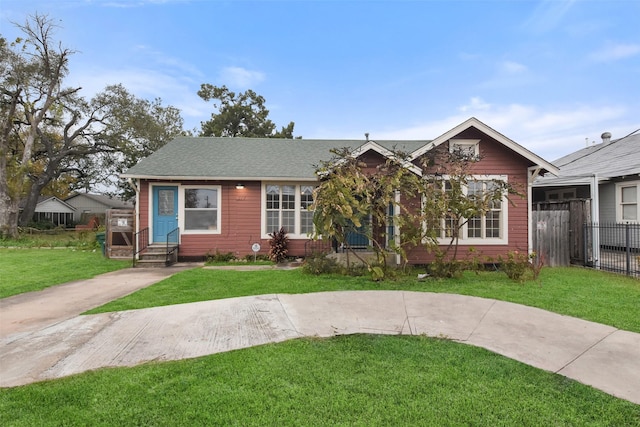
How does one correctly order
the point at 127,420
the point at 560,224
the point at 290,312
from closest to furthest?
the point at 127,420 → the point at 290,312 → the point at 560,224

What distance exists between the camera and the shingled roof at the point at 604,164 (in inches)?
480

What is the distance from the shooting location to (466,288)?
271 inches

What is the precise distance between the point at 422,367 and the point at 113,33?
1586 cm

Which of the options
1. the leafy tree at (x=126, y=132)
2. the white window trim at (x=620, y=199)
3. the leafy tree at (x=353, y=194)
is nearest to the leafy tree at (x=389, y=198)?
the leafy tree at (x=353, y=194)

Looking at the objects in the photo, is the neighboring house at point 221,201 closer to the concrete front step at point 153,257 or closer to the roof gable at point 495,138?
the concrete front step at point 153,257

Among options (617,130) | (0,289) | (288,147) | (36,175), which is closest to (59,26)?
(36,175)

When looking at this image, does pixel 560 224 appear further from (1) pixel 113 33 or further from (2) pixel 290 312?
(1) pixel 113 33

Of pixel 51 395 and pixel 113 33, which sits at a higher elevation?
pixel 113 33

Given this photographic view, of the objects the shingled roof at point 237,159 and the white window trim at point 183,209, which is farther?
the white window trim at point 183,209

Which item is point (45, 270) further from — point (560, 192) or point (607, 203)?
point (607, 203)

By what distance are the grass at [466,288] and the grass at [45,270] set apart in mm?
2678

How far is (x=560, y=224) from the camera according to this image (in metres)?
10.2

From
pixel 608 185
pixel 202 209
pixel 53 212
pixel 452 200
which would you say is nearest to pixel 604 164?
pixel 608 185

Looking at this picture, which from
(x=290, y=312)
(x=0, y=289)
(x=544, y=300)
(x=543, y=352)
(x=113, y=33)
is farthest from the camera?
(x=113, y=33)
